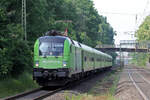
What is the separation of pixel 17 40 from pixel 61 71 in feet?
13.2

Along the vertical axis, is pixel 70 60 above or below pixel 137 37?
below

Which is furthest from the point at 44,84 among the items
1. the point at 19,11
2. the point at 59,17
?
the point at 59,17

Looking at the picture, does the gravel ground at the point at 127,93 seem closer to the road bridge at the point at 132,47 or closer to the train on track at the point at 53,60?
the train on track at the point at 53,60

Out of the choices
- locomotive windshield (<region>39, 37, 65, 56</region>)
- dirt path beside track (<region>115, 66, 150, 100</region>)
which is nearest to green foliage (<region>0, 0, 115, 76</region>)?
locomotive windshield (<region>39, 37, 65, 56</region>)

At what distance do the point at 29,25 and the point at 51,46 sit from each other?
1680 centimetres

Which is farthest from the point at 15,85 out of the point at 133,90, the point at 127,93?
the point at 133,90

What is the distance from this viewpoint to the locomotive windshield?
17.5 metres

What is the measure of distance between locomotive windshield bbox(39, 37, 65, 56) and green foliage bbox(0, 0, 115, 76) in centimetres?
179

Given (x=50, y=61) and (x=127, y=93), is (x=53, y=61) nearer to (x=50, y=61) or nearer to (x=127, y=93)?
(x=50, y=61)

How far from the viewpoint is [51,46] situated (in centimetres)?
1772

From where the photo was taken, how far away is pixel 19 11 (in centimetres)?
3219

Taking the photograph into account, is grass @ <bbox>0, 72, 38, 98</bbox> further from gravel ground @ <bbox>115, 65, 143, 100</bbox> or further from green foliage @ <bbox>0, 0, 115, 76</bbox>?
gravel ground @ <bbox>115, 65, 143, 100</bbox>

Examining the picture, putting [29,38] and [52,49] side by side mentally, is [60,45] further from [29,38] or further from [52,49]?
[29,38]

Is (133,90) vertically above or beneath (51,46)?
beneath
